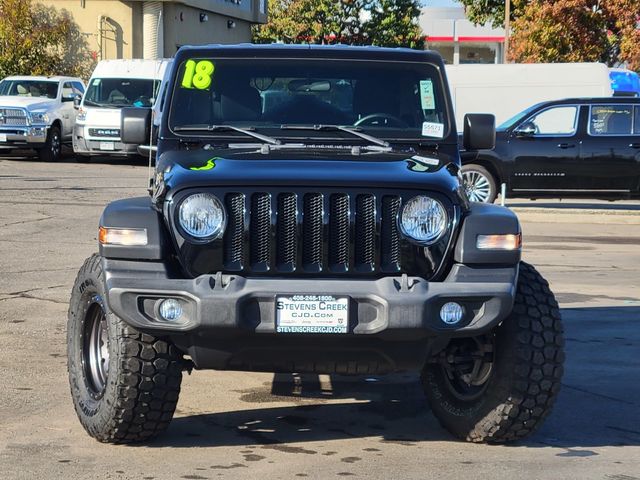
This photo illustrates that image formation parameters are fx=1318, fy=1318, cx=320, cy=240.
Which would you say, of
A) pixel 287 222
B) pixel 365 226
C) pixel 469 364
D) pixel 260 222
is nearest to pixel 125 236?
pixel 260 222

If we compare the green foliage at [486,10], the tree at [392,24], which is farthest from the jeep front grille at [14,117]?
the tree at [392,24]

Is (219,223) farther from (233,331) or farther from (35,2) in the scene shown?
(35,2)

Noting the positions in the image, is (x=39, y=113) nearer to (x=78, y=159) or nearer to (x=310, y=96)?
(x=78, y=159)

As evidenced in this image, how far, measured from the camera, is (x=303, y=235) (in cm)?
601

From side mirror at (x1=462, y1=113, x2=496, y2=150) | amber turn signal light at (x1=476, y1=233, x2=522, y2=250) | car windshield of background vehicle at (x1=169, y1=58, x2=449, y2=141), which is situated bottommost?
amber turn signal light at (x1=476, y1=233, x2=522, y2=250)

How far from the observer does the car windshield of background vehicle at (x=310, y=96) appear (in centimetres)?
735

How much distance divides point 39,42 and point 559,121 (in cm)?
2446

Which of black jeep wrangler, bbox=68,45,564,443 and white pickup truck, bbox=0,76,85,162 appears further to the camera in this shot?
white pickup truck, bbox=0,76,85,162

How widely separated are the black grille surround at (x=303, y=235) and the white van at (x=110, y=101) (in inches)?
826

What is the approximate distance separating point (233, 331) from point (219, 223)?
21.4 inches

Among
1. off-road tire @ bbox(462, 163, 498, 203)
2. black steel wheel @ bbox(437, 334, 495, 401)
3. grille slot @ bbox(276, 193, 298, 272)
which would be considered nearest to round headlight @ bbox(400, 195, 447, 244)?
grille slot @ bbox(276, 193, 298, 272)

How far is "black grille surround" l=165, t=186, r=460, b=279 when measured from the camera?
5.98 meters

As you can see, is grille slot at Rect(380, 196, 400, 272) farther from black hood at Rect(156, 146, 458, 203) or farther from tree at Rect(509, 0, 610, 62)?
tree at Rect(509, 0, 610, 62)

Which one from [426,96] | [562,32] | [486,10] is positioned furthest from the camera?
[486,10]
